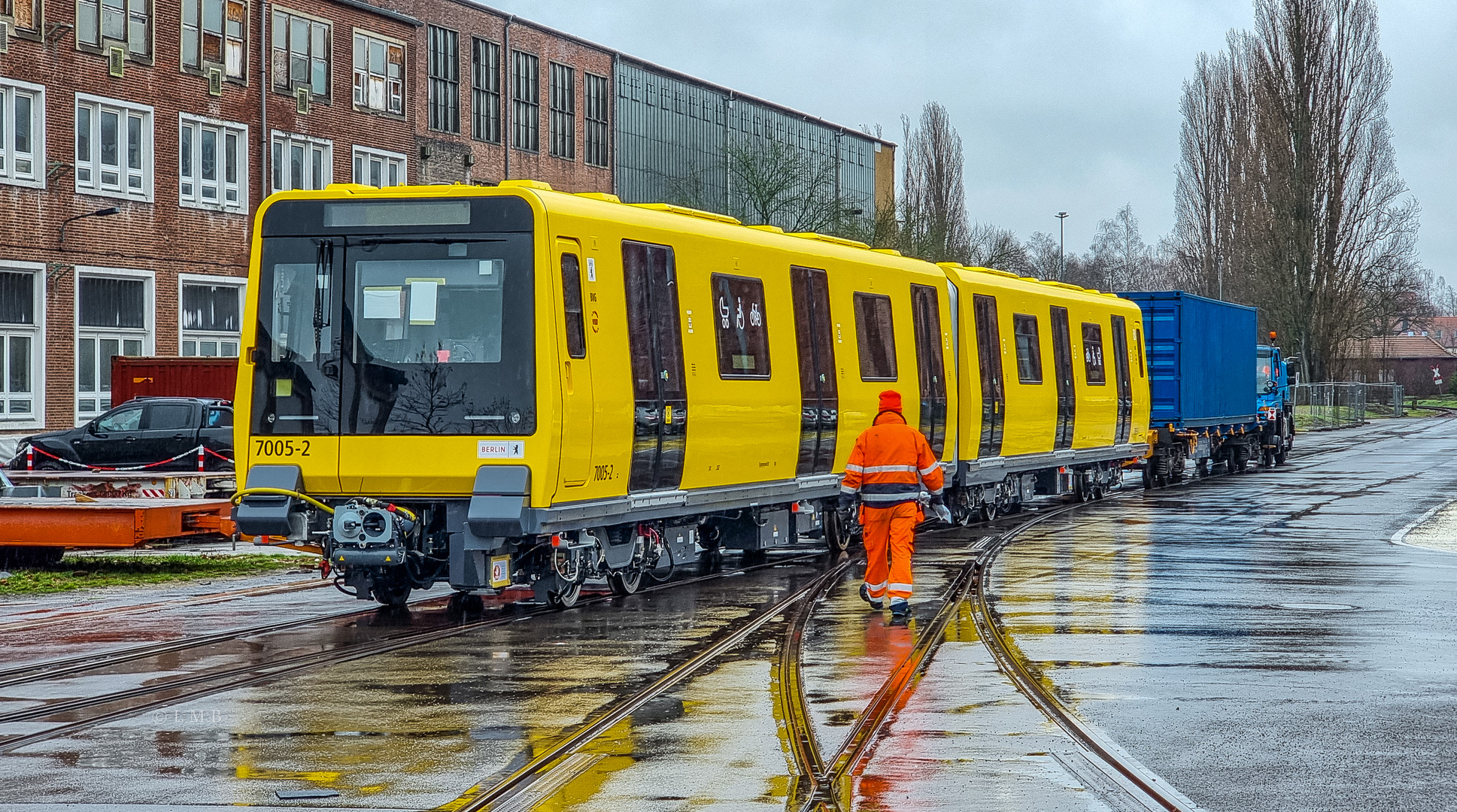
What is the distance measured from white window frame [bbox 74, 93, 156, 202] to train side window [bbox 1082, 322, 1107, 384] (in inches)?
825

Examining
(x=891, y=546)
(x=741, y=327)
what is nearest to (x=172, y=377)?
(x=741, y=327)

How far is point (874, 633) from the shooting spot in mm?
12617

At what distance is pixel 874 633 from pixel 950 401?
944 centimetres

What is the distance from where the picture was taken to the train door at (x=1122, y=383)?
29688 mm

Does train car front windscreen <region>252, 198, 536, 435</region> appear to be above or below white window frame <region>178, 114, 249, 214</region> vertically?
below

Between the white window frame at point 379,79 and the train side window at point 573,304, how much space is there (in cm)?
3420

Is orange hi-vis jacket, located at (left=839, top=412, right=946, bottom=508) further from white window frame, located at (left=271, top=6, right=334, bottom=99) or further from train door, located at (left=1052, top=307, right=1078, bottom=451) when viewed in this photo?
white window frame, located at (left=271, top=6, right=334, bottom=99)

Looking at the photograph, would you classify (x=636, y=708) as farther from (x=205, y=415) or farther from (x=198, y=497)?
(x=205, y=415)

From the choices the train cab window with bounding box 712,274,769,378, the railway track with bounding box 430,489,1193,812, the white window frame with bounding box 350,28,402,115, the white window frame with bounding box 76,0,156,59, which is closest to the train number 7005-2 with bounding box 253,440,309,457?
the railway track with bounding box 430,489,1193,812

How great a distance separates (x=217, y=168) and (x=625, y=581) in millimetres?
28520

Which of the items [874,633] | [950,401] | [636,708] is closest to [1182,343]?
[950,401]

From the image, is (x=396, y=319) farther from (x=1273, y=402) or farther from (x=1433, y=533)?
(x=1273, y=402)

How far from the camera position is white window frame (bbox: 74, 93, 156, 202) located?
37000 millimetres

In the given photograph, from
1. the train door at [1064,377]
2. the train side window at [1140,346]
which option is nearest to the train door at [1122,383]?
the train side window at [1140,346]
